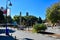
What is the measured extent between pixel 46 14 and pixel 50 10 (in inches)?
117

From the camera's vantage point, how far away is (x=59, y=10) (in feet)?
218

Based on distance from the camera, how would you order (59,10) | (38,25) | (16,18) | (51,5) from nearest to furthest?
(38,25), (59,10), (51,5), (16,18)

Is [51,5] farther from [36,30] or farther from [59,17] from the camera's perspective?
[36,30]

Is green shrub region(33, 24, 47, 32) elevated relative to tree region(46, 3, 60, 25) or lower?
lower

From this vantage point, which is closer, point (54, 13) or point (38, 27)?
point (38, 27)

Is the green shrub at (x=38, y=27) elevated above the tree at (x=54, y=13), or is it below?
below

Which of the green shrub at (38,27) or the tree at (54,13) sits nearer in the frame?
the green shrub at (38,27)

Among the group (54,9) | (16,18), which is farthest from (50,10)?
(16,18)

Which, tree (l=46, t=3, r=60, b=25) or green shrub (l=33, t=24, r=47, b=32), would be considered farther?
tree (l=46, t=3, r=60, b=25)

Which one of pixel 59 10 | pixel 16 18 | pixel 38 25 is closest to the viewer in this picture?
pixel 38 25

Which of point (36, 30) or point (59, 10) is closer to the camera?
point (36, 30)

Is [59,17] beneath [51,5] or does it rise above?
beneath

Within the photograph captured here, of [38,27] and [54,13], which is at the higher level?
[54,13]

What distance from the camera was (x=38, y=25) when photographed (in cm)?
4231
